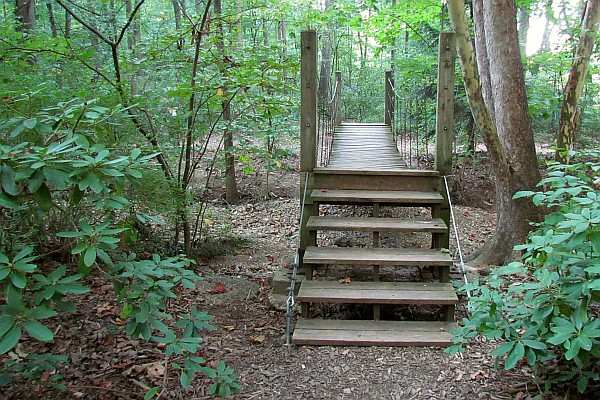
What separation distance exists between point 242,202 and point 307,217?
203 inches

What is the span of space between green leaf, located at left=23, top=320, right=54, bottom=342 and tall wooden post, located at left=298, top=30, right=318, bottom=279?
2.96 meters

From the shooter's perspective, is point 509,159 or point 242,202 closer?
point 509,159

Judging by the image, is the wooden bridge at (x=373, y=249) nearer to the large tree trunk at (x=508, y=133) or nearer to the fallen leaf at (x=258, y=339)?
the fallen leaf at (x=258, y=339)

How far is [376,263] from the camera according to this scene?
3.94 metres

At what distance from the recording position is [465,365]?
3.12 meters

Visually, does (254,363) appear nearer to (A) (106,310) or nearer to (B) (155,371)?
(B) (155,371)

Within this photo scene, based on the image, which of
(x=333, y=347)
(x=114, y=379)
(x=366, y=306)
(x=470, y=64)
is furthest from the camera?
(x=470, y=64)

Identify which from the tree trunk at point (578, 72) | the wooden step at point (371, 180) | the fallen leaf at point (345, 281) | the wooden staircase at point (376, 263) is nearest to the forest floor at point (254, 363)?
the wooden staircase at point (376, 263)

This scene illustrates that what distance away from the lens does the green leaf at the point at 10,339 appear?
4.89 feet

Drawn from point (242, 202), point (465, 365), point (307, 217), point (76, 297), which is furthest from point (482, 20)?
point (242, 202)

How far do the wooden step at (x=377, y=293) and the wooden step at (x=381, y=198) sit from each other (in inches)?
31.2

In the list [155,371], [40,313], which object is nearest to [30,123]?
[40,313]

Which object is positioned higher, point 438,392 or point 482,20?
point 482,20

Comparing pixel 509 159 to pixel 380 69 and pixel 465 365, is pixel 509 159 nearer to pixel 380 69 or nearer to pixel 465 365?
pixel 465 365
